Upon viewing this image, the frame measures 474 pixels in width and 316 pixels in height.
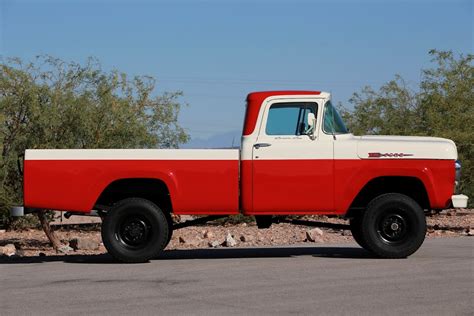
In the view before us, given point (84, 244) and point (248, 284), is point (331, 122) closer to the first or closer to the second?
point (248, 284)

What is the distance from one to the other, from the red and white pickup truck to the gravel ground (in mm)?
5425

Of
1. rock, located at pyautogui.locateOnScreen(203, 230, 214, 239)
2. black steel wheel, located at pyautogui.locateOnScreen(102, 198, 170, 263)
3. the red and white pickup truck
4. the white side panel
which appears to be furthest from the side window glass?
rock, located at pyautogui.locateOnScreen(203, 230, 214, 239)

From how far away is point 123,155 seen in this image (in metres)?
13.6

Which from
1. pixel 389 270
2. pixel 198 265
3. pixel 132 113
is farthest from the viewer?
pixel 132 113

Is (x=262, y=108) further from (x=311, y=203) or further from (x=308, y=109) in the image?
(x=311, y=203)

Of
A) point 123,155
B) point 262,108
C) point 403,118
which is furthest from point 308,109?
point 403,118

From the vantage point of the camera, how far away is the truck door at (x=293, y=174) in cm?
1352

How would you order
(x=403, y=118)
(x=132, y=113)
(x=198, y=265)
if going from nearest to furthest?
(x=198, y=265) < (x=132, y=113) < (x=403, y=118)

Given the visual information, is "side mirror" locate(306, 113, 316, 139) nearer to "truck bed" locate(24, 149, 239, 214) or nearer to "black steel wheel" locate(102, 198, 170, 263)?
"truck bed" locate(24, 149, 239, 214)

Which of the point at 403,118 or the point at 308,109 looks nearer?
the point at 308,109

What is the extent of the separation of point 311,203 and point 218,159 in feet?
4.74

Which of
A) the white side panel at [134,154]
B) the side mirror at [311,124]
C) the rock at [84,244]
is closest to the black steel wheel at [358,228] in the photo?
the side mirror at [311,124]

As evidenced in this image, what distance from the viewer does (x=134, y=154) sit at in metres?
13.5

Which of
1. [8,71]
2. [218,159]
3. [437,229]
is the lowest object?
[437,229]
